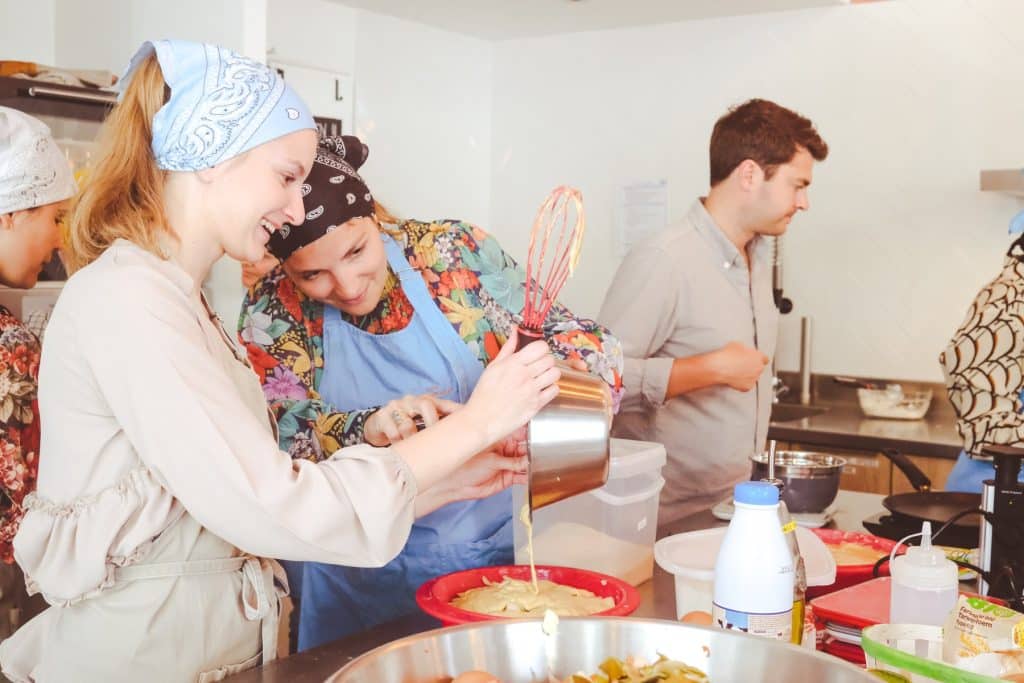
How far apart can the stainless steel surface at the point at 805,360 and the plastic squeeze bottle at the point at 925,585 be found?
2.81 metres

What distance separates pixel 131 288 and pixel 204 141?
213 millimetres

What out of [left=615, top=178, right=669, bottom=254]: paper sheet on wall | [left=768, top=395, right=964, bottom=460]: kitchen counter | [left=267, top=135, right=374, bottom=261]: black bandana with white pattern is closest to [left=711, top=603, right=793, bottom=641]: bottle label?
[left=267, top=135, right=374, bottom=261]: black bandana with white pattern

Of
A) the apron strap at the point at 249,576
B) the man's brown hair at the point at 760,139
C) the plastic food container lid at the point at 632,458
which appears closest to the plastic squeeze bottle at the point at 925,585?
the plastic food container lid at the point at 632,458

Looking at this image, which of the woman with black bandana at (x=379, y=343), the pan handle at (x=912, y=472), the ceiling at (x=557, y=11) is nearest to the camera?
the woman with black bandana at (x=379, y=343)

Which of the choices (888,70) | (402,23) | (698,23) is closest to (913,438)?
(888,70)

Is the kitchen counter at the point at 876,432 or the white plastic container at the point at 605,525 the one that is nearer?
the white plastic container at the point at 605,525

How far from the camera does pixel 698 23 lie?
441cm

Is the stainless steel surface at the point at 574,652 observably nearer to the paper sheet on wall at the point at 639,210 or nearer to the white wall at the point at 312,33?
the white wall at the point at 312,33

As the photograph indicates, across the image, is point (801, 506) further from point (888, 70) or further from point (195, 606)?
point (888, 70)

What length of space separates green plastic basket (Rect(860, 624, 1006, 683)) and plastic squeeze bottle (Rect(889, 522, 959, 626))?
0.17m

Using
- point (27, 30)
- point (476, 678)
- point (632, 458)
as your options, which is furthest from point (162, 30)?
point (476, 678)

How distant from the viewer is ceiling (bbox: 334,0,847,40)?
13.5ft

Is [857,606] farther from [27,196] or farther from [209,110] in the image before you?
[27,196]

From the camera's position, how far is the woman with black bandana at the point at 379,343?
188cm
